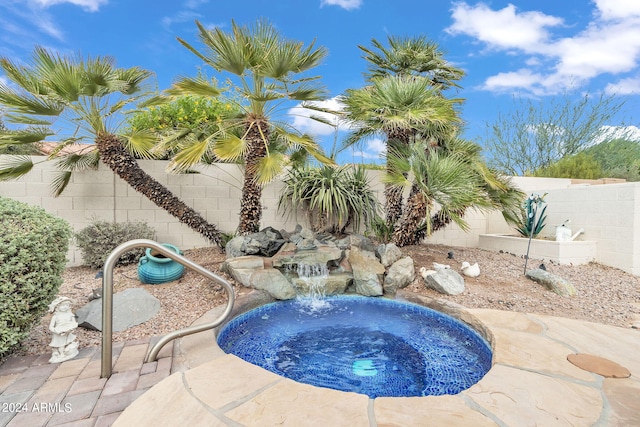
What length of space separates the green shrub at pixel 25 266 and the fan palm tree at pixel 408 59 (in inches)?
212

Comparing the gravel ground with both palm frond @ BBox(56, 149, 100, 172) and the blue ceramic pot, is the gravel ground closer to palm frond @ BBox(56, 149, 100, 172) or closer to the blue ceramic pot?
the blue ceramic pot

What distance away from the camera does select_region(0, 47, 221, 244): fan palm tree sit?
3908mm

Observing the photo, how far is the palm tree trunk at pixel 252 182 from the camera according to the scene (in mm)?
4695

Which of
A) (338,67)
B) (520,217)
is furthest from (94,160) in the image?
(520,217)

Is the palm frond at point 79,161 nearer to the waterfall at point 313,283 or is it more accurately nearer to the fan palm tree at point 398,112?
→ the waterfall at point 313,283

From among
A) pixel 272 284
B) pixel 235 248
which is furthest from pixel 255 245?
pixel 272 284

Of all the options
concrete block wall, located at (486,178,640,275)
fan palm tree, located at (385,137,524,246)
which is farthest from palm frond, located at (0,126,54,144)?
concrete block wall, located at (486,178,640,275)

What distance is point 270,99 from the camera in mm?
4367

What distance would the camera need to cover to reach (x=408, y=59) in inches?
229

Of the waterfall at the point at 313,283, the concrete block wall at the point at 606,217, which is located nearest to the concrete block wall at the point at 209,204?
the concrete block wall at the point at 606,217

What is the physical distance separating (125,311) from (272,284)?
5.18 ft

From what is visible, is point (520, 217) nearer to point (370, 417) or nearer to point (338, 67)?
point (338, 67)

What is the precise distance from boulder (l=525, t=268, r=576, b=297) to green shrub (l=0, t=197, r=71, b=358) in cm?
520

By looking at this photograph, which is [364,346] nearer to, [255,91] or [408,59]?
[255,91]
